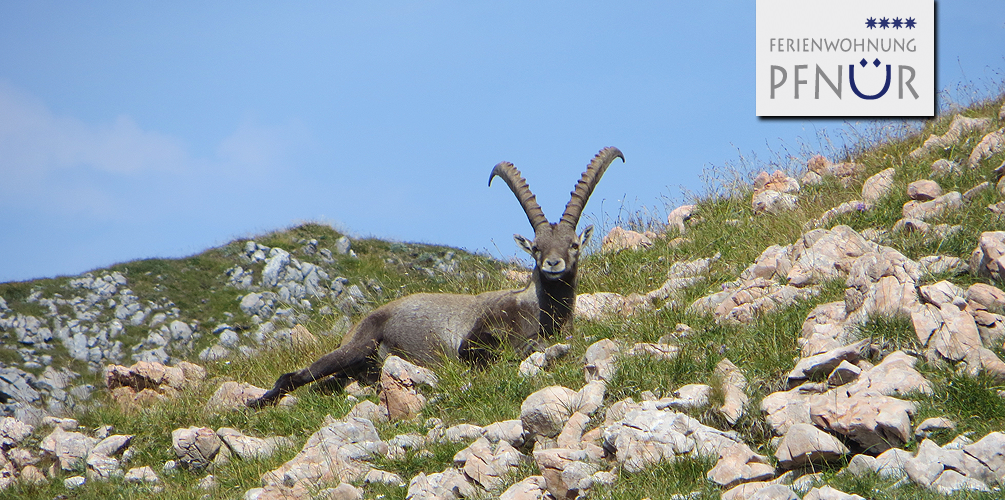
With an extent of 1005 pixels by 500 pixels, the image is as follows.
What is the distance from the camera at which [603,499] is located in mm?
4785

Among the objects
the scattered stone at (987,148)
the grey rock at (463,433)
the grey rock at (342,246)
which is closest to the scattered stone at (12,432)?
the grey rock at (463,433)

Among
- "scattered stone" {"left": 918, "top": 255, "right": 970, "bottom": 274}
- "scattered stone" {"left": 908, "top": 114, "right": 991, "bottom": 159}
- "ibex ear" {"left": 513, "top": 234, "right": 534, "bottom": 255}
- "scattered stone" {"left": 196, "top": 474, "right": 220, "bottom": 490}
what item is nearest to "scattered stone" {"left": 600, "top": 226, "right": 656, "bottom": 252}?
"ibex ear" {"left": 513, "top": 234, "right": 534, "bottom": 255}

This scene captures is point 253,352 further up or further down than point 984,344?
further down

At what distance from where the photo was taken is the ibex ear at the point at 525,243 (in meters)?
9.49

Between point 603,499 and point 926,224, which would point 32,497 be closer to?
point 603,499

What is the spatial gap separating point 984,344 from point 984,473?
71.2 inches

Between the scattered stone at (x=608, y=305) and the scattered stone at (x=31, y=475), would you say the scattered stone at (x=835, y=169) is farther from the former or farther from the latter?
the scattered stone at (x=31, y=475)

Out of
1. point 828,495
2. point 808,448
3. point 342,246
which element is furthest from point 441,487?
point 342,246

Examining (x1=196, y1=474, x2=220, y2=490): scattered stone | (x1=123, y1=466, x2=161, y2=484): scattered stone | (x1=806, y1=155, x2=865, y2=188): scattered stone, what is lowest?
(x1=123, y1=466, x2=161, y2=484): scattered stone

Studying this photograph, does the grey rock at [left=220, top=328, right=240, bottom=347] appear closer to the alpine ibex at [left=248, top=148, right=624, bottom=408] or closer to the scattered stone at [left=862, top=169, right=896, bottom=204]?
the alpine ibex at [left=248, top=148, right=624, bottom=408]

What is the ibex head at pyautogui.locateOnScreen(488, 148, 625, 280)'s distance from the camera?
8.88m

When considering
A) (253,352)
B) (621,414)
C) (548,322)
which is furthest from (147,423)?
(621,414)

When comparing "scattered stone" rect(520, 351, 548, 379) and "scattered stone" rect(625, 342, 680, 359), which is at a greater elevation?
"scattered stone" rect(625, 342, 680, 359)

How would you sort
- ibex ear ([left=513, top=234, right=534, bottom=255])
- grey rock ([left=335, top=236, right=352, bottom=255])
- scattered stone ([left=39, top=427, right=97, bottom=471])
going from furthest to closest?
grey rock ([left=335, top=236, right=352, bottom=255]) < ibex ear ([left=513, top=234, right=534, bottom=255]) < scattered stone ([left=39, top=427, right=97, bottom=471])
